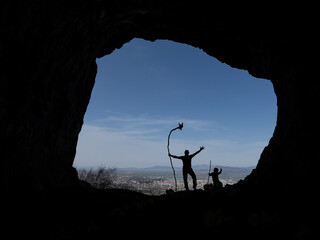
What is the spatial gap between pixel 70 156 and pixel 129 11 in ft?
32.5

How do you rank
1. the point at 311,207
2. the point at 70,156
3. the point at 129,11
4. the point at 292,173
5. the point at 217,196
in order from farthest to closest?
the point at 70,156
the point at 129,11
the point at 217,196
the point at 292,173
the point at 311,207

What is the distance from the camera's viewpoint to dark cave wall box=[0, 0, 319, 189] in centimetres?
616

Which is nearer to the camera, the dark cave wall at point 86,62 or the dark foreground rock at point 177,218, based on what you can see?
the dark foreground rock at point 177,218

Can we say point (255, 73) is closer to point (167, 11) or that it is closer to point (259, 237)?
point (167, 11)

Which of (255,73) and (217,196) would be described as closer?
(217,196)

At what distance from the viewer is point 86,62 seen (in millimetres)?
12039

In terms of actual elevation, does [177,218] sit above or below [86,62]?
below

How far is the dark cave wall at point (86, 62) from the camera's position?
6.16 m

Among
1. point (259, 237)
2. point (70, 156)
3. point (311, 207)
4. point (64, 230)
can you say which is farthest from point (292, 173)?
point (70, 156)

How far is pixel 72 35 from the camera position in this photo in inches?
336

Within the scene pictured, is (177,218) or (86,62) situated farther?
(86,62)

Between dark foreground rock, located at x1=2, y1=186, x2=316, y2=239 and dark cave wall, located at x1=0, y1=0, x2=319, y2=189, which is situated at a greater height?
dark cave wall, located at x1=0, y1=0, x2=319, y2=189

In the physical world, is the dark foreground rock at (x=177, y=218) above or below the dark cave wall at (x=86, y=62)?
below

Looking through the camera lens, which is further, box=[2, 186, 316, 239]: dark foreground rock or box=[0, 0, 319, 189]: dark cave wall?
box=[0, 0, 319, 189]: dark cave wall
